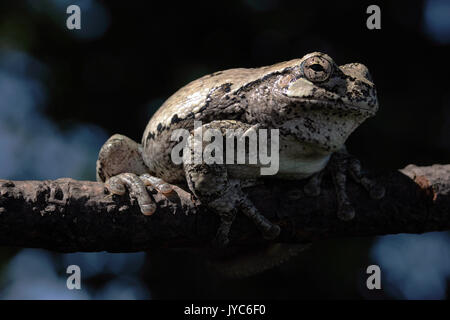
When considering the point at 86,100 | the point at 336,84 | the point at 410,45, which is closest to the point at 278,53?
the point at 410,45

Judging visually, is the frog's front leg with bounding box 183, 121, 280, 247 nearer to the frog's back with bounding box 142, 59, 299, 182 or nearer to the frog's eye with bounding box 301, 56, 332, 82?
the frog's back with bounding box 142, 59, 299, 182

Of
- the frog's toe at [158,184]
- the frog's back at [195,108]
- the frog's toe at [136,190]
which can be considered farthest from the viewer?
the frog's back at [195,108]

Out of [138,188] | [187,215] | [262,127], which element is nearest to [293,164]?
[262,127]

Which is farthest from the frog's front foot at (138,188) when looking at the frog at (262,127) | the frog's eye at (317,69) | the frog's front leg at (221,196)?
the frog's eye at (317,69)

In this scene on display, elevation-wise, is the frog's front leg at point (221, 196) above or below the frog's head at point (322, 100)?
below

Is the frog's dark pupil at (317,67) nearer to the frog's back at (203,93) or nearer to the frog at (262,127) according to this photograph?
the frog at (262,127)

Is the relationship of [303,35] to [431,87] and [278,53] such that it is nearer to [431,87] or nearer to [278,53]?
[278,53]

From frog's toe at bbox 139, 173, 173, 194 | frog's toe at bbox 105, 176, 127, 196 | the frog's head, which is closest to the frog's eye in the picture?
the frog's head
